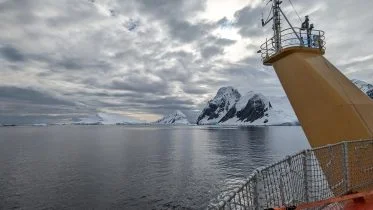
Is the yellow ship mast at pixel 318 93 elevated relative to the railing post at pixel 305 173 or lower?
elevated

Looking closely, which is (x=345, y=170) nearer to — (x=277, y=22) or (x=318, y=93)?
(x=318, y=93)

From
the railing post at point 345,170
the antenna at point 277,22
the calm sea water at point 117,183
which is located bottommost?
the calm sea water at point 117,183

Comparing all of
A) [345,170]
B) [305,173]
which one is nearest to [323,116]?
[345,170]

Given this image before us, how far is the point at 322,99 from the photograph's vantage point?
536 inches

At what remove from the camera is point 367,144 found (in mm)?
11055

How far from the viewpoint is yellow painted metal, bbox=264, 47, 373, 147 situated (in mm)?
12758

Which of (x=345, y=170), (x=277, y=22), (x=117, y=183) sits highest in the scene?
(x=277, y=22)

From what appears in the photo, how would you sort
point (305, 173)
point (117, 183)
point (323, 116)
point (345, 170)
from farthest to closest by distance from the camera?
point (117, 183), point (323, 116), point (345, 170), point (305, 173)

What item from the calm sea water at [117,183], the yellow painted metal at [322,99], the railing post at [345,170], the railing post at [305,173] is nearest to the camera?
the railing post at [305,173]

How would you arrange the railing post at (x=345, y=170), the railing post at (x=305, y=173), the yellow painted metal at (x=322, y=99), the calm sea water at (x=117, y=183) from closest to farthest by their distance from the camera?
1. the railing post at (x=305, y=173)
2. the railing post at (x=345, y=170)
3. the yellow painted metal at (x=322, y=99)
4. the calm sea water at (x=117, y=183)

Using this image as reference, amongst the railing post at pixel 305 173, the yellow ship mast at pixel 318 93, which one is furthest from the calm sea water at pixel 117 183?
the railing post at pixel 305 173

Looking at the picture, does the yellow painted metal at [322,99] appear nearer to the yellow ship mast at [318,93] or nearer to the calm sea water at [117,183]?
the yellow ship mast at [318,93]

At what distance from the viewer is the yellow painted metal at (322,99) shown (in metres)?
12.8

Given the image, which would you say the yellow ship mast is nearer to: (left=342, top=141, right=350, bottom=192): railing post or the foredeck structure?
the foredeck structure
